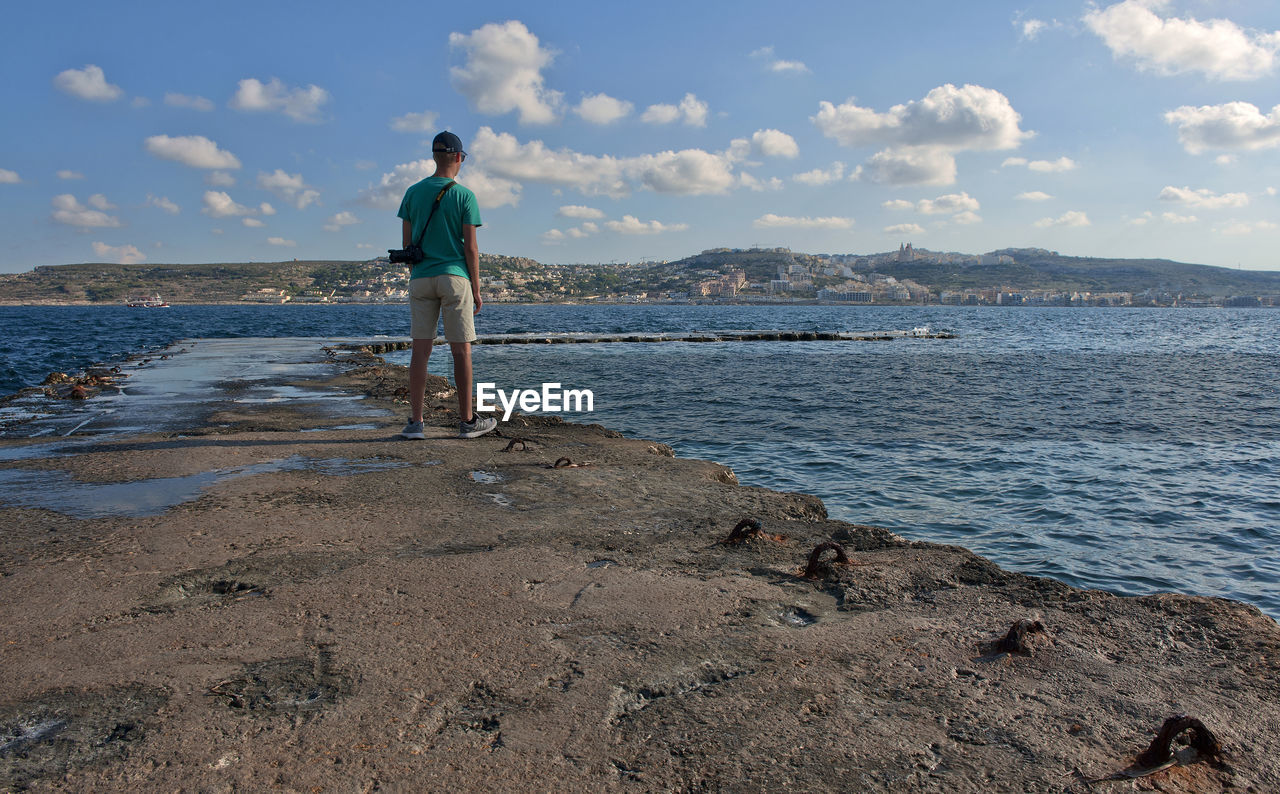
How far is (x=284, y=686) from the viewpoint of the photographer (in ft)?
8.04

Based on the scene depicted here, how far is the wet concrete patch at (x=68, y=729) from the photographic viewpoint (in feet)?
6.60

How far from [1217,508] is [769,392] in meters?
12.3

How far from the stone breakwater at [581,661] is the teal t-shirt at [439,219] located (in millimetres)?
2652

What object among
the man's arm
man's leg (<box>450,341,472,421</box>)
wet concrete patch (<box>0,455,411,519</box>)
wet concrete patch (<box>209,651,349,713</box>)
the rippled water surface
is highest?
the man's arm

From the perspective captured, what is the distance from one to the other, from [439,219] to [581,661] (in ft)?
15.7

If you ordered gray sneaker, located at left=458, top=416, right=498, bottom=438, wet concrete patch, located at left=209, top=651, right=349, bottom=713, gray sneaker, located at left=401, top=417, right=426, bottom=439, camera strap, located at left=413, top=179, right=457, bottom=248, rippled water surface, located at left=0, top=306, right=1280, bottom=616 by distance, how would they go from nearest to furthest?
wet concrete patch, located at left=209, top=651, right=349, bottom=713, camera strap, located at left=413, top=179, right=457, bottom=248, gray sneaker, located at left=401, top=417, right=426, bottom=439, gray sneaker, located at left=458, top=416, right=498, bottom=438, rippled water surface, located at left=0, top=306, right=1280, bottom=616

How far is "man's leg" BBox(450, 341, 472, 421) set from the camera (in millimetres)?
6664

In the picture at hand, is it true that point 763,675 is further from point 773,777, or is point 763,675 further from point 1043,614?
point 1043,614

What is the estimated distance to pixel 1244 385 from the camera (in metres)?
25.0

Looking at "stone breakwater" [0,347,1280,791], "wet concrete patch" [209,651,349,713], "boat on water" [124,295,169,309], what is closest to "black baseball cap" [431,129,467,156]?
"stone breakwater" [0,347,1280,791]

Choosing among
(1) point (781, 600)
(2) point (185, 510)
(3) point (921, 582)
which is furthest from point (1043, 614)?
(2) point (185, 510)

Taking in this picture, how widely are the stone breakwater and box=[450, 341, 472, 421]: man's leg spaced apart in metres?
2.26

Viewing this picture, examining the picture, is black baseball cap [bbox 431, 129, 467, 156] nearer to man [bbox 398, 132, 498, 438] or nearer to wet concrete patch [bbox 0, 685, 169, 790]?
man [bbox 398, 132, 498, 438]

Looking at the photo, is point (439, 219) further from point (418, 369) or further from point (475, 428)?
point (475, 428)
